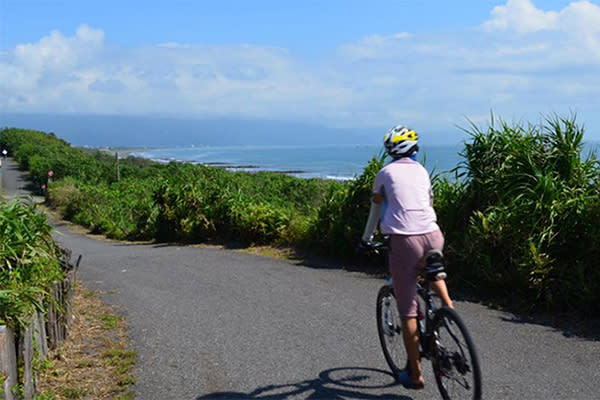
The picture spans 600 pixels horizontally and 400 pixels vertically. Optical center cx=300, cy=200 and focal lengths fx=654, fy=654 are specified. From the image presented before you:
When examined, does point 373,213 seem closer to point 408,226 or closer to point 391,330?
point 408,226

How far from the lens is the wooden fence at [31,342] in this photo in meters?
4.09

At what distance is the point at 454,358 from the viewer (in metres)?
4.35

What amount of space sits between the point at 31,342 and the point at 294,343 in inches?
97.6

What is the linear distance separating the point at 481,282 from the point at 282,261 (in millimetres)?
4099

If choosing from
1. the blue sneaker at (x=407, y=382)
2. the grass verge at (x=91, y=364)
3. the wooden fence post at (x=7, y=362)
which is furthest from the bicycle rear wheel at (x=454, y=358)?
the wooden fence post at (x=7, y=362)

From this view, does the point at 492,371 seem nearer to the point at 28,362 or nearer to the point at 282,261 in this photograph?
the point at 28,362

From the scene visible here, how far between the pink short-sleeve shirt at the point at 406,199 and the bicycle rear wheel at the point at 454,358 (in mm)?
600

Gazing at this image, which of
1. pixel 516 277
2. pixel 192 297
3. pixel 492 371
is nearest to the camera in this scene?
pixel 492 371

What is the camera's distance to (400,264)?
180 inches

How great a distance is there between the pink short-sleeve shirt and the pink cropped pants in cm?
5

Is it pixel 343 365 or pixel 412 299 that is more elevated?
pixel 412 299

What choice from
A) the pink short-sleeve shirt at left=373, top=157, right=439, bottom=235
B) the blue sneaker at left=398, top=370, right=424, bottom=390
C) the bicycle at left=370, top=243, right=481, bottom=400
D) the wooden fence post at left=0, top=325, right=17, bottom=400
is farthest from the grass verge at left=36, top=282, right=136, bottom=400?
the pink short-sleeve shirt at left=373, top=157, right=439, bottom=235

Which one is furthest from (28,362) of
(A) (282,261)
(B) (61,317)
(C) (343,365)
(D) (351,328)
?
(A) (282,261)

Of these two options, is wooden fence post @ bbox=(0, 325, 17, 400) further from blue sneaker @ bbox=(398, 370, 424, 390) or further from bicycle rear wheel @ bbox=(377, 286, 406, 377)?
bicycle rear wheel @ bbox=(377, 286, 406, 377)
